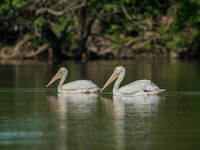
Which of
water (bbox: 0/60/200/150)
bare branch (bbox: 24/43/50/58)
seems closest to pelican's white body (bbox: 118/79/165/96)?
water (bbox: 0/60/200/150)

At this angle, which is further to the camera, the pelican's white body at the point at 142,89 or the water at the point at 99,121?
the pelican's white body at the point at 142,89

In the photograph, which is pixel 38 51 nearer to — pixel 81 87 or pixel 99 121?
pixel 81 87

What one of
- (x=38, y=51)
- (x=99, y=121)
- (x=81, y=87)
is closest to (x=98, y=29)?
(x=38, y=51)

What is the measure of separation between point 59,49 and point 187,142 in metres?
40.0

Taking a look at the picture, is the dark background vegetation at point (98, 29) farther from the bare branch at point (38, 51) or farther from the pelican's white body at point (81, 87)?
the pelican's white body at point (81, 87)

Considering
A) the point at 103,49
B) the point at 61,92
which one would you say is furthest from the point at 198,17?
the point at 61,92

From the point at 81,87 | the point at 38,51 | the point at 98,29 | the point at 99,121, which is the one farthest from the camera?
the point at 98,29

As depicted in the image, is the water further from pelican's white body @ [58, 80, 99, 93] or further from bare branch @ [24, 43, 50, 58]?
bare branch @ [24, 43, 50, 58]

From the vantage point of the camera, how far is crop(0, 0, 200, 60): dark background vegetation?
45.1 m

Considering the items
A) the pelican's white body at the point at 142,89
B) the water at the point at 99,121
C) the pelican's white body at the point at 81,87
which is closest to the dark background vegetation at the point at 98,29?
the pelican's white body at the point at 81,87

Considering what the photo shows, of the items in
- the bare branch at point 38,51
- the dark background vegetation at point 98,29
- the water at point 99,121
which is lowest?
the water at point 99,121

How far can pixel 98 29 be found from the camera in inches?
2146

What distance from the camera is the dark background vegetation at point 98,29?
45.1m

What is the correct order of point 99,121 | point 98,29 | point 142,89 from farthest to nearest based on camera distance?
point 98,29, point 142,89, point 99,121
